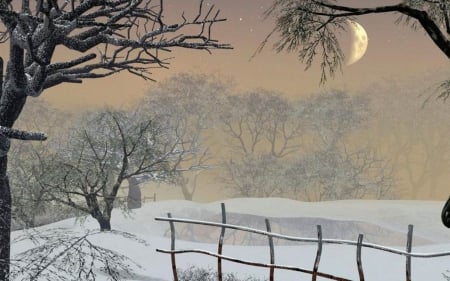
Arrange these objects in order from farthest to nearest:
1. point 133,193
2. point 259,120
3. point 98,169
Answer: point 259,120 < point 133,193 < point 98,169

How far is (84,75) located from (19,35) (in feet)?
8.26

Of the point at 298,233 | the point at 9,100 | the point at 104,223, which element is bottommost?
the point at 298,233

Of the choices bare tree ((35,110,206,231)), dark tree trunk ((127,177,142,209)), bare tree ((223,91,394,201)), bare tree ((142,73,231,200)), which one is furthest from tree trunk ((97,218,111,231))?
bare tree ((142,73,231,200))

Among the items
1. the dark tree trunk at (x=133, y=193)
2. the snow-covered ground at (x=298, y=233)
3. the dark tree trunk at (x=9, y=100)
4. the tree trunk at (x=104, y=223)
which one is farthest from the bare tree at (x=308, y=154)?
the dark tree trunk at (x=9, y=100)

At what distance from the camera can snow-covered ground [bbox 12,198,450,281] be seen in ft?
47.4

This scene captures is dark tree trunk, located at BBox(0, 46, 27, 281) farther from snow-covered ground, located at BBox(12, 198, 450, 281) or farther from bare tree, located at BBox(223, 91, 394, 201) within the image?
bare tree, located at BBox(223, 91, 394, 201)

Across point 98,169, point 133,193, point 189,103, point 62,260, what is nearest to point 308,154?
point 189,103

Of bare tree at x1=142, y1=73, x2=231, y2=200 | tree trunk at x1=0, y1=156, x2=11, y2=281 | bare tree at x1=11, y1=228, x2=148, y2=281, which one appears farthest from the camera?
bare tree at x1=142, y1=73, x2=231, y2=200

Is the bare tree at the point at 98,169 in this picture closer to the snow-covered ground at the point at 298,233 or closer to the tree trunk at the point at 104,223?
the tree trunk at the point at 104,223

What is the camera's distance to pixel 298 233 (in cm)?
2631

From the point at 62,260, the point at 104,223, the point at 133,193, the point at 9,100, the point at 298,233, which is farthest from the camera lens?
the point at 133,193

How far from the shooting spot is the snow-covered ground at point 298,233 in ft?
47.4

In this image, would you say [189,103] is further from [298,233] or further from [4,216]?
[4,216]

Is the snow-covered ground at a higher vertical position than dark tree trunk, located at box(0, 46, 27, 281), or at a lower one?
lower
